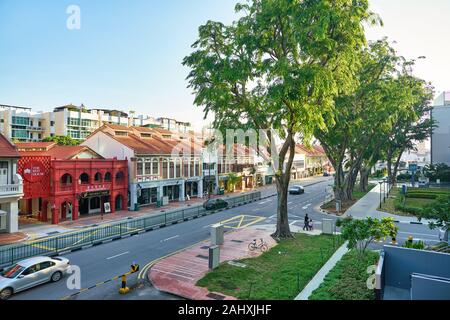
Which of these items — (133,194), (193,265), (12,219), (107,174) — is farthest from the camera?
(133,194)

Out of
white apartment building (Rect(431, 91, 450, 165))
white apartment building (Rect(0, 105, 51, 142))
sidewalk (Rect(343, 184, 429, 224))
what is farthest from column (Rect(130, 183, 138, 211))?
white apartment building (Rect(431, 91, 450, 165))

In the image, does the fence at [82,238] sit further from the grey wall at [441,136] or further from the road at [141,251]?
the grey wall at [441,136]

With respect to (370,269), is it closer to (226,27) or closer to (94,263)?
(94,263)

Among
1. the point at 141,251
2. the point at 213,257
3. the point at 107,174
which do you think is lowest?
the point at 141,251

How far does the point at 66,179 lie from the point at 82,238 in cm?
1181

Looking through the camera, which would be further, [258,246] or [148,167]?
[148,167]

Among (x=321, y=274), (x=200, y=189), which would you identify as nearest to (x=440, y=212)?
(x=321, y=274)

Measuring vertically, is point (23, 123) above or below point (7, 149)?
above

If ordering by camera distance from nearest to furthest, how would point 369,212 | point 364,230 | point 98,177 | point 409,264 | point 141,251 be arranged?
1. point 409,264
2. point 364,230
3. point 141,251
4. point 98,177
5. point 369,212

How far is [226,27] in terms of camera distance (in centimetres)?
2289

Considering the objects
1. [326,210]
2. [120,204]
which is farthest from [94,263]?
[326,210]

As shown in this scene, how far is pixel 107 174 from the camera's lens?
37.0 m

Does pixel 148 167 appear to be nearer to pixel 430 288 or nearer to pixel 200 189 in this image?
pixel 200 189
